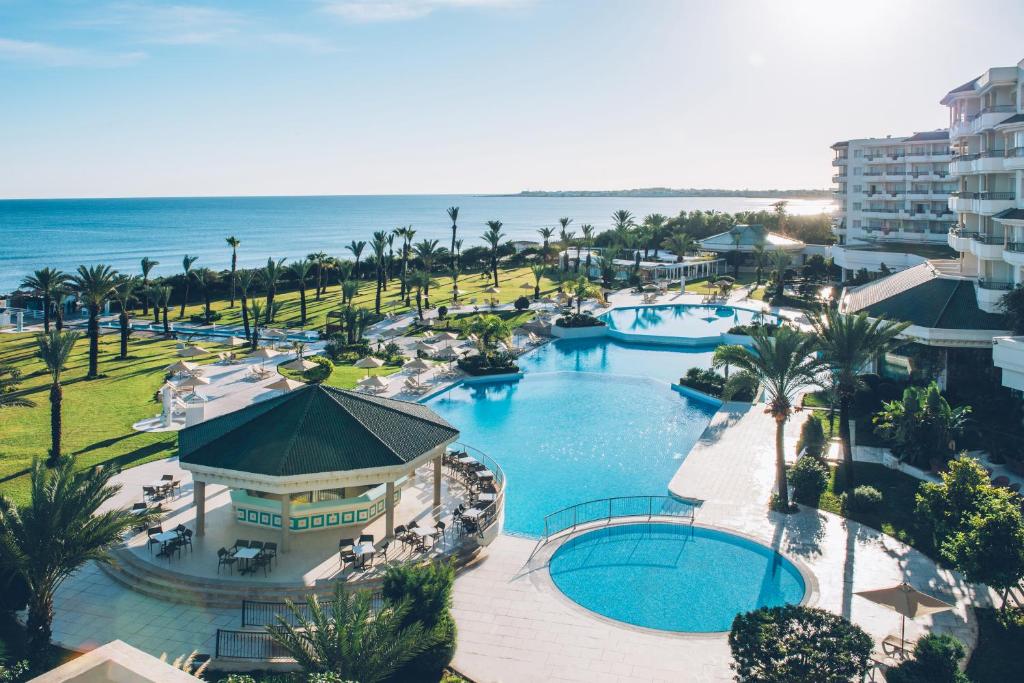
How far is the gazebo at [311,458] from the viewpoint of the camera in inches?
800

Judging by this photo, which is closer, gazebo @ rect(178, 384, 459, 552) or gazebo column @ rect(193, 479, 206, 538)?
gazebo @ rect(178, 384, 459, 552)

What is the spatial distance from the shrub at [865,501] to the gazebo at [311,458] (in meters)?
12.1

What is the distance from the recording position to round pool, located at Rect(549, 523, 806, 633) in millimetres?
18375

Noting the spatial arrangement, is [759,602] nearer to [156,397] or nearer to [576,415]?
[576,415]

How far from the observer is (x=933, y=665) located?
14344 mm

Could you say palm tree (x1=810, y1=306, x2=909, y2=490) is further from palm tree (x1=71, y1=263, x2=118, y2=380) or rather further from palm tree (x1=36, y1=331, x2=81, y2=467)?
palm tree (x1=71, y1=263, x2=118, y2=380)

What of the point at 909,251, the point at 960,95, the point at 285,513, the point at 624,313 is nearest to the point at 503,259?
the point at 624,313

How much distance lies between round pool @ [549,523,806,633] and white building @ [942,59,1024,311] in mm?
19111

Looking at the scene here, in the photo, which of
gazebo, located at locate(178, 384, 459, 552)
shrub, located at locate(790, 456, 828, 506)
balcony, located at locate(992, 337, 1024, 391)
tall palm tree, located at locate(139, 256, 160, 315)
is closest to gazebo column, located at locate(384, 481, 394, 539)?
gazebo, located at locate(178, 384, 459, 552)

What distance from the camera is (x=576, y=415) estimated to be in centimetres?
3503

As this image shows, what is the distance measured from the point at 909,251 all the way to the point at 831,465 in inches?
1543

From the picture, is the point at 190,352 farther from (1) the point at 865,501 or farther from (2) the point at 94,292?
(1) the point at 865,501

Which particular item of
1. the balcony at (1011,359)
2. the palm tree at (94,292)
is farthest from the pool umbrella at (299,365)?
the balcony at (1011,359)

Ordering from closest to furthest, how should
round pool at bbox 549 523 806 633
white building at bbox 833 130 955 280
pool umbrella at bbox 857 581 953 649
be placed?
1. pool umbrella at bbox 857 581 953 649
2. round pool at bbox 549 523 806 633
3. white building at bbox 833 130 955 280
